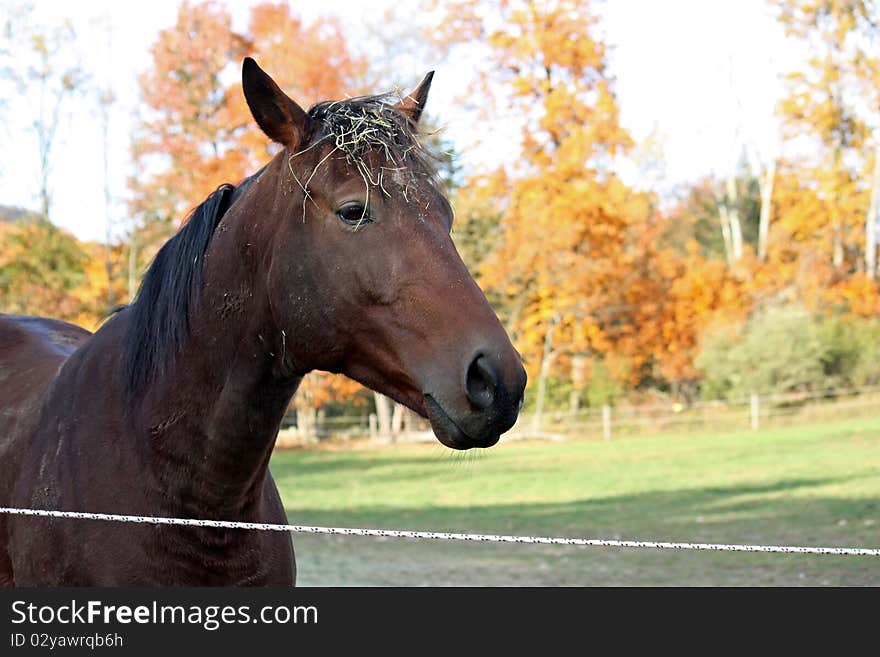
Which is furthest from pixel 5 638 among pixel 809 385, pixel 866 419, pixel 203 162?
pixel 809 385

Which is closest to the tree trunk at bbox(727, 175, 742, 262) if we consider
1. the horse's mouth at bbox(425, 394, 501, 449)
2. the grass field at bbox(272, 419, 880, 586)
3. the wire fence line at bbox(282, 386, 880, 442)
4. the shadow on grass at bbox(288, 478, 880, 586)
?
the wire fence line at bbox(282, 386, 880, 442)

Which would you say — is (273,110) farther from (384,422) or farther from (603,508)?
(384,422)

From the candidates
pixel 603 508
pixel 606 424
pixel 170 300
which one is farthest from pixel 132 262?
pixel 170 300

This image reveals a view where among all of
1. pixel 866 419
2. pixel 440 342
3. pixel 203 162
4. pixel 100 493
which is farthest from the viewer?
pixel 866 419

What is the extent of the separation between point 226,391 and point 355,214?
27.6 inches

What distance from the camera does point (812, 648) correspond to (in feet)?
8.22

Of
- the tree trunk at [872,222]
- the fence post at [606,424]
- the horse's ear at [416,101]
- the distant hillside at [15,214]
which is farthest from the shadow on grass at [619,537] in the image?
the tree trunk at [872,222]

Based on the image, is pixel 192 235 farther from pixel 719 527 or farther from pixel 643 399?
pixel 643 399

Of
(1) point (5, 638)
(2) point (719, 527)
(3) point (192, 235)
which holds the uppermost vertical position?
(3) point (192, 235)

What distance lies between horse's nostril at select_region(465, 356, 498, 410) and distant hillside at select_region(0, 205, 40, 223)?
89.9 ft

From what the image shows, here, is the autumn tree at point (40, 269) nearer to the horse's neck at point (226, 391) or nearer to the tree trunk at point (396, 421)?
the tree trunk at point (396, 421)

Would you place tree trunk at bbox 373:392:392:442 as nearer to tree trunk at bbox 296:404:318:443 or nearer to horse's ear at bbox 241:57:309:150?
tree trunk at bbox 296:404:318:443

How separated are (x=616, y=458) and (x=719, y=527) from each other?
996cm

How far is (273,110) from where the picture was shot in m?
2.71
